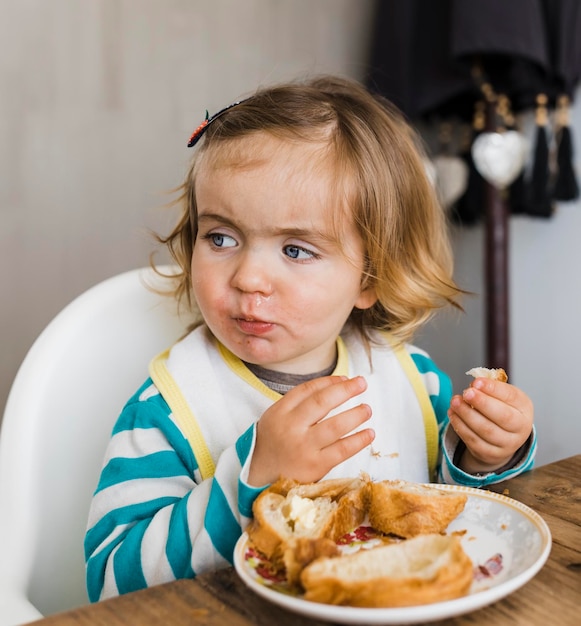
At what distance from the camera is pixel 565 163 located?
6.15 feet

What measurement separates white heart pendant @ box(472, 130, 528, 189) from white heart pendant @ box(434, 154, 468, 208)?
0.14 metres

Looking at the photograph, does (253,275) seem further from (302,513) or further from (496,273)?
(496,273)

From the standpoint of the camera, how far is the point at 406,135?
43.0 inches

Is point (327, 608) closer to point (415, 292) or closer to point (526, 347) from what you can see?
point (415, 292)

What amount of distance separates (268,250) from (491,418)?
32 centimetres

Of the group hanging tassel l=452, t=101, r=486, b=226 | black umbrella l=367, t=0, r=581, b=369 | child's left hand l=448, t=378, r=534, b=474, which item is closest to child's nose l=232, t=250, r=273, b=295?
child's left hand l=448, t=378, r=534, b=474

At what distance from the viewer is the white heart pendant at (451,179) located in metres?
2.05

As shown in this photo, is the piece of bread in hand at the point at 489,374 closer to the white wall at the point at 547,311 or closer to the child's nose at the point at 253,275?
the child's nose at the point at 253,275

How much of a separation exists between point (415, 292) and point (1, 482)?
1.99 feet

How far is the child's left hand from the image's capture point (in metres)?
0.82

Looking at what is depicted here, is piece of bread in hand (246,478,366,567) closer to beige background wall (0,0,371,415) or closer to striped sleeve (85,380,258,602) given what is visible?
striped sleeve (85,380,258,602)

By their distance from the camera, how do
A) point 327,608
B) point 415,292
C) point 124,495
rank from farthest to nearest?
1. point 415,292
2. point 124,495
3. point 327,608

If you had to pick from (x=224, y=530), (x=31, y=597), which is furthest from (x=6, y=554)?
(x=224, y=530)

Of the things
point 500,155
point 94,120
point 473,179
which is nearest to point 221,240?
point 94,120
